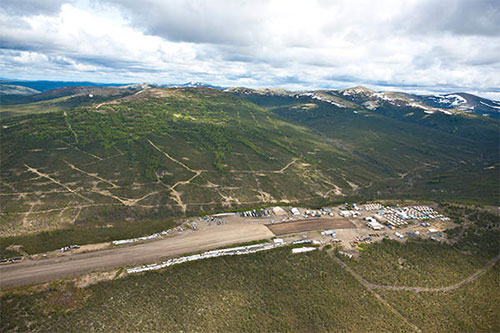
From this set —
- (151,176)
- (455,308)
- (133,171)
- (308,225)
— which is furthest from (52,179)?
(455,308)

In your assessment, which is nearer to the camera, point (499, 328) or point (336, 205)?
point (499, 328)

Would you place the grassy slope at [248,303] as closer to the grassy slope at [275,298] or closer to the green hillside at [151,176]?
the grassy slope at [275,298]

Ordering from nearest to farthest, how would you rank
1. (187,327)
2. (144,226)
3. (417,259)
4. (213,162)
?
(187,327), (417,259), (144,226), (213,162)

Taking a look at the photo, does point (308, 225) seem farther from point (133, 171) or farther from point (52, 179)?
point (52, 179)

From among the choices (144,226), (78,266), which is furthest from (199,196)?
(78,266)

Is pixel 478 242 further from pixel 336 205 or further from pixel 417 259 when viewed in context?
pixel 336 205

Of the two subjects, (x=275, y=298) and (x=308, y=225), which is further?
(x=308, y=225)

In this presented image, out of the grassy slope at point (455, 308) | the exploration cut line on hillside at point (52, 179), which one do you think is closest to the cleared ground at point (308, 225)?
the grassy slope at point (455, 308)
